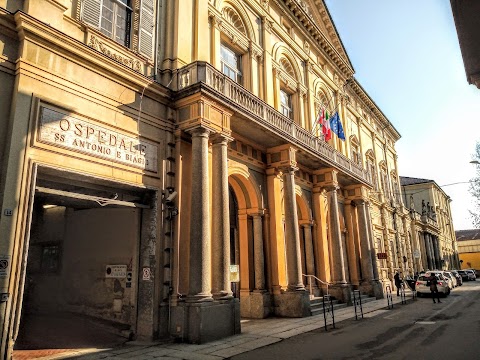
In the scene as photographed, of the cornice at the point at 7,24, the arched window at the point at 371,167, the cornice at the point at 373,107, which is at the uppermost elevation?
the cornice at the point at 373,107

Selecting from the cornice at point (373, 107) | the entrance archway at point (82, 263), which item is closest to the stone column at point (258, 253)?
the entrance archway at point (82, 263)

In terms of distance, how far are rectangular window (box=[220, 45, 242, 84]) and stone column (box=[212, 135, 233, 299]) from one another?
4.87m

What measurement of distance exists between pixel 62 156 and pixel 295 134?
9.99 m

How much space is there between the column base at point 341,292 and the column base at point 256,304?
15.6ft

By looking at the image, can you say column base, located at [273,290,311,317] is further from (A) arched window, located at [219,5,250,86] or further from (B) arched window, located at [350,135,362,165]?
(B) arched window, located at [350,135,362,165]

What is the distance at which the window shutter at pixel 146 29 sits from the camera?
38.0 ft

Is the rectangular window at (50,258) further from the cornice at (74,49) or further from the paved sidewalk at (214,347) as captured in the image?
the cornice at (74,49)

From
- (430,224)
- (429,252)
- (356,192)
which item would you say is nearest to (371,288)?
(356,192)

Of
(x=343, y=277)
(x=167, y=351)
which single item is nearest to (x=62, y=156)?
(x=167, y=351)

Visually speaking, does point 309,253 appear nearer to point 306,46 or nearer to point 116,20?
Result: point 306,46

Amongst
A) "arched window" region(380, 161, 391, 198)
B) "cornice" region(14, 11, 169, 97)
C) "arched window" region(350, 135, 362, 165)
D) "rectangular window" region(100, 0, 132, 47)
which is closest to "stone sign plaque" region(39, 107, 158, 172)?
"cornice" region(14, 11, 169, 97)

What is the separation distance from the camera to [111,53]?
10.5 meters

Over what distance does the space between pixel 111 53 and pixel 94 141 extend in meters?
2.78

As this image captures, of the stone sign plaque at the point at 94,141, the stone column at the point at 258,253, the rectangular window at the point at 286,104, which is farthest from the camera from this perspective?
the rectangular window at the point at 286,104
